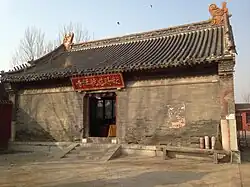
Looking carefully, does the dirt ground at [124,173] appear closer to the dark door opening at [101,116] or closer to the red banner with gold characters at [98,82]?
the red banner with gold characters at [98,82]

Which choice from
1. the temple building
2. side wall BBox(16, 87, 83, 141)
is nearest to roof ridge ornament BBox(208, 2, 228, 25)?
the temple building

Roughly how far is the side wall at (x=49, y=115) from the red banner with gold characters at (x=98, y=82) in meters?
0.48

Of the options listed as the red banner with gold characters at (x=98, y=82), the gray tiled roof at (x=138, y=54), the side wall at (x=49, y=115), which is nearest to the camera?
the gray tiled roof at (x=138, y=54)

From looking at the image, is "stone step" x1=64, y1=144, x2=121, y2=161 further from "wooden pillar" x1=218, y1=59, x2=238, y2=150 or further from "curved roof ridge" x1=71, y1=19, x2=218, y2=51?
"curved roof ridge" x1=71, y1=19, x2=218, y2=51

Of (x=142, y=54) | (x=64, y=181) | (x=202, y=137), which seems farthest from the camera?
(x=142, y=54)

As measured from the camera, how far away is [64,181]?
5930 millimetres

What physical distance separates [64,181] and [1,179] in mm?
1635

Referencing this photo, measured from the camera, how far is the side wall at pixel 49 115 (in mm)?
11453

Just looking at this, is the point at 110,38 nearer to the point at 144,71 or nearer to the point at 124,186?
the point at 144,71

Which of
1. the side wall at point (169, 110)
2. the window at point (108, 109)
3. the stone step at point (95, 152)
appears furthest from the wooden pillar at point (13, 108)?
the side wall at point (169, 110)

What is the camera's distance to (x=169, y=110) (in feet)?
32.2

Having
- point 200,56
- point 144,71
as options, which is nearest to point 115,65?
point 144,71

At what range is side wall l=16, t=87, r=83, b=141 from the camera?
11453 mm

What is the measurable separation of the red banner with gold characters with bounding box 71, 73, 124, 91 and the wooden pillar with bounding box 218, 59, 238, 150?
3.73 meters
